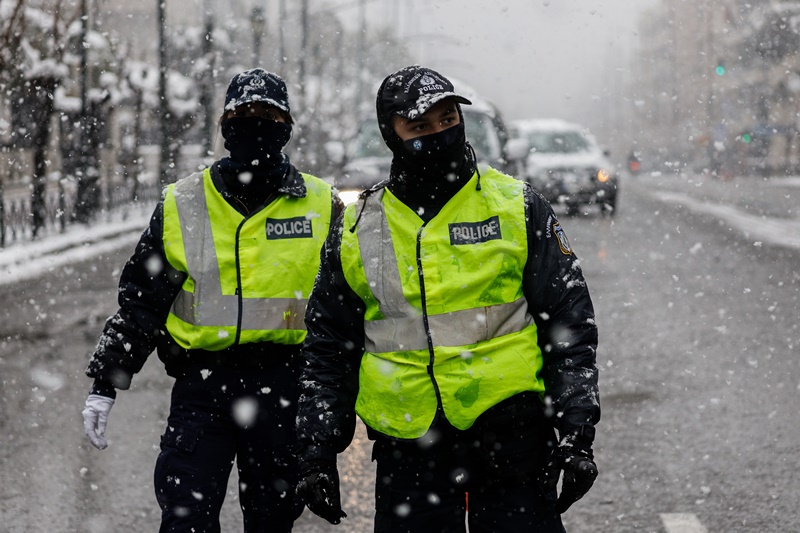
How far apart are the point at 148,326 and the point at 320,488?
3.22 ft

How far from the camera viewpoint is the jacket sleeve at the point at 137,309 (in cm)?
341

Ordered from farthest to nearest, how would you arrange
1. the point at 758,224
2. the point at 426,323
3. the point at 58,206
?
the point at 58,206, the point at 758,224, the point at 426,323

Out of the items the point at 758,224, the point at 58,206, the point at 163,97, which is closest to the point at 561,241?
the point at 758,224

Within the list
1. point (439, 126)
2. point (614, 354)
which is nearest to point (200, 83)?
point (614, 354)

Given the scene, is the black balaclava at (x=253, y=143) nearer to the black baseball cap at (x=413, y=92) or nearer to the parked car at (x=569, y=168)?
the black baseball cap at (x=413, y=92)

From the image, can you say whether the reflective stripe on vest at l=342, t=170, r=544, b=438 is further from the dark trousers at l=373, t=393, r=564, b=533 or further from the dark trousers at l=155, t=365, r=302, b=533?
the dark trousers at l=155, t=365, r=302, b=533

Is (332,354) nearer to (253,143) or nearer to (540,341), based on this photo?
Result: (540,341)

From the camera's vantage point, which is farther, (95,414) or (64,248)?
(64,248)

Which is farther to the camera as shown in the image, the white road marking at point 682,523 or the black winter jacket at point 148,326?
the white road marking at point 682,523

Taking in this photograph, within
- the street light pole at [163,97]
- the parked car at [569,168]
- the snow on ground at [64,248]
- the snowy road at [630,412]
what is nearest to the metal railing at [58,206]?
the snow on ground at [64,248]

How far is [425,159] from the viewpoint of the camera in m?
2.77

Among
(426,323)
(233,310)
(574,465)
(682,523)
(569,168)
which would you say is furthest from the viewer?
(569,168)

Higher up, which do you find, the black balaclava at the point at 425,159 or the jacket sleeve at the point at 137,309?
the black balaclava at the point at 425,159

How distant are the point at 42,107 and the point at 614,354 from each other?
46.5 feet
